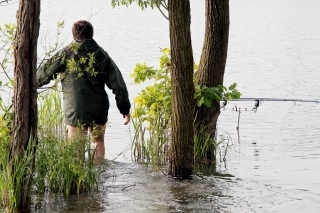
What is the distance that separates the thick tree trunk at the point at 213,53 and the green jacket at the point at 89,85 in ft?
4.91

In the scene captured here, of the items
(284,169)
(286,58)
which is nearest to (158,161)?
(284,169)

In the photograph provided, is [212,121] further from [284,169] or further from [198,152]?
[284,169]

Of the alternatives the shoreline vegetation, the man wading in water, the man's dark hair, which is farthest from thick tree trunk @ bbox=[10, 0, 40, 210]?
the man's dark hair

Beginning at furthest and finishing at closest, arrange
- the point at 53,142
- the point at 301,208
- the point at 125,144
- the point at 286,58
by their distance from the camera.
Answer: the point at 286,58 < the point at 125,144 < the point at 301,208 < the point at 53,142

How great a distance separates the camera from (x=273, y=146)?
13055 mm

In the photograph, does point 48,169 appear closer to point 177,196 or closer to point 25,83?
point 25,83

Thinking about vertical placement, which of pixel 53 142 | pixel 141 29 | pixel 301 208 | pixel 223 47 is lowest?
pixel 301 208

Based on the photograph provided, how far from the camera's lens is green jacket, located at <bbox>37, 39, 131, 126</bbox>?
335 inches

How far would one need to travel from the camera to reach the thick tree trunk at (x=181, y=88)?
8.34 metres

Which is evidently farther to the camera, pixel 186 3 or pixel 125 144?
pixel 125 144

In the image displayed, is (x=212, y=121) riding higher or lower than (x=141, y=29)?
lower

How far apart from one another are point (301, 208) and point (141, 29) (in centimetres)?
2980

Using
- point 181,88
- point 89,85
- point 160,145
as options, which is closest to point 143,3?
point 89,85

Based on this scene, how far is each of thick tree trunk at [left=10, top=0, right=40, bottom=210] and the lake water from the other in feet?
2.54
